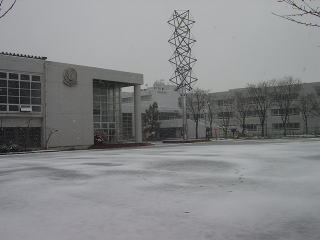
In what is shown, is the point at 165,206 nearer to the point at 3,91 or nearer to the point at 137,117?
the point at 3,91

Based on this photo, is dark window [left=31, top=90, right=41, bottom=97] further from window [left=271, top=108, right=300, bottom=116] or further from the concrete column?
window [left=271, top=108, right=300, bottom=116]

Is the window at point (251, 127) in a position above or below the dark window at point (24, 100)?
below

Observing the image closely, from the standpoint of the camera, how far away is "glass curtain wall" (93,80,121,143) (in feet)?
173

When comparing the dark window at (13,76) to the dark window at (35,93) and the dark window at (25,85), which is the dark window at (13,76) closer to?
the dark window at (25,85)

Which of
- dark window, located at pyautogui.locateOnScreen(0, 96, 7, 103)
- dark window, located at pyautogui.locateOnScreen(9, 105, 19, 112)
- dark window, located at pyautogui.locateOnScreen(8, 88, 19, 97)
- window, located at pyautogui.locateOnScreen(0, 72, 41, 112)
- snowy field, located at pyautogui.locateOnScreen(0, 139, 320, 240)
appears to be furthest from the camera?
dark window, located at pyautogui.locateOnScreen(8, 88, 19, 97)

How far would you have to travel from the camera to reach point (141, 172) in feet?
43.7

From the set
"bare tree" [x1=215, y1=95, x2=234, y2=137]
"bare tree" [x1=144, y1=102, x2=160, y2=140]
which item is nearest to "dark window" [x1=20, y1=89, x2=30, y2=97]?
"bare tree" [x1=144, y1=102, x2=160, y2=140]

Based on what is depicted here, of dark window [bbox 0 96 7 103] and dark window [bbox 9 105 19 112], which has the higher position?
dark window [bbox 0 96 7 103]

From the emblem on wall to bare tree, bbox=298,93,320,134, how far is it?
49443mm

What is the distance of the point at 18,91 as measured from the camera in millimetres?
42094

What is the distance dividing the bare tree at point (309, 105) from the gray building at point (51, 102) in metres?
41.8

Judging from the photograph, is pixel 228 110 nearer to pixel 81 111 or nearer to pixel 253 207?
pixel 81 111

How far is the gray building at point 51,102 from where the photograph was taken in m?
41.5

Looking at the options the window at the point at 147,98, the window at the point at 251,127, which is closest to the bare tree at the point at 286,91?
the window at the point at 251,127
